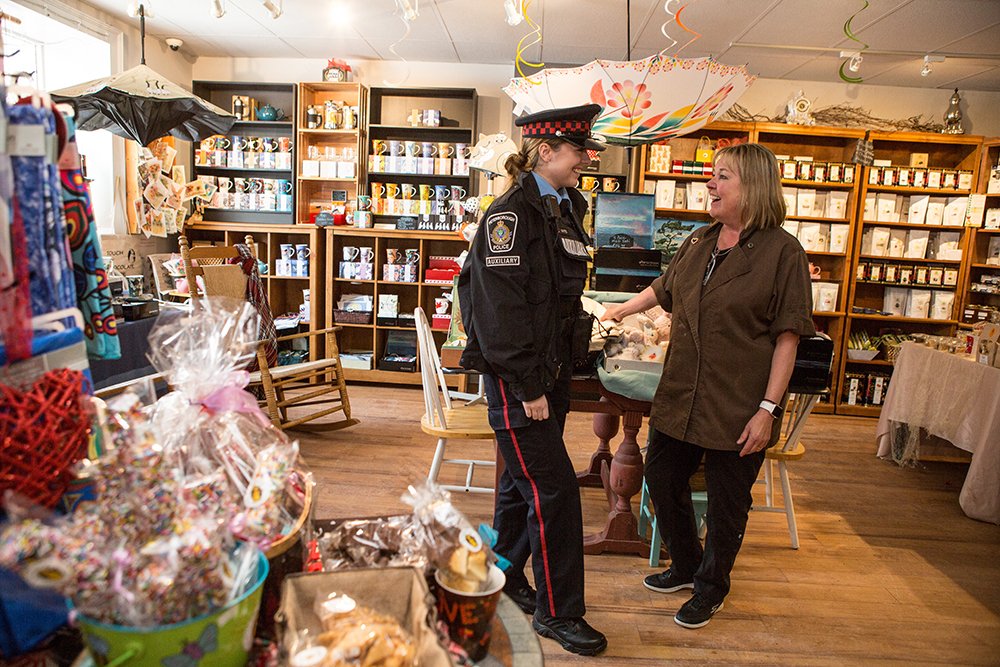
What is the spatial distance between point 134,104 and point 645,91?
3.28 meters

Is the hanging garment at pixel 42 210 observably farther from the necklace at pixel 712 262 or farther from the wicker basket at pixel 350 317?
the wicker basket at pixel 350 317

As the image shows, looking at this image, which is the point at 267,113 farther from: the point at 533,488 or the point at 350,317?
the point at 533,488

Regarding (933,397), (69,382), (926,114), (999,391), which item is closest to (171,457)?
(69,382)

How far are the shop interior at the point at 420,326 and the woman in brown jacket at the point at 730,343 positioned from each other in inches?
8.4

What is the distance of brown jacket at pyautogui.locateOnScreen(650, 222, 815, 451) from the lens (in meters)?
1.93

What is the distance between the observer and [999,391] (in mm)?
3223

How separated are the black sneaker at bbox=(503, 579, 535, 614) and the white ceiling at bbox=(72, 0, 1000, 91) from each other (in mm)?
3301

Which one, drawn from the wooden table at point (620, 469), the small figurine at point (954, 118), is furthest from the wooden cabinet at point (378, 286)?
the small figurine at point (954, 118)

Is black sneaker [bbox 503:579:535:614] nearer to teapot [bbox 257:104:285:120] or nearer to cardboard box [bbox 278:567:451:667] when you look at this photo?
cardboard box [bbox 278:567:451:667]

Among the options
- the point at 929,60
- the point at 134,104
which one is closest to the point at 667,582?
the point at 134,104

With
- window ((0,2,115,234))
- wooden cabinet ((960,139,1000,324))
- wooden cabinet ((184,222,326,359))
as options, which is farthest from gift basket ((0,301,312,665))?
wooden cabinet ((960,139,1000,324))

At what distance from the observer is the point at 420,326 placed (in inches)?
114

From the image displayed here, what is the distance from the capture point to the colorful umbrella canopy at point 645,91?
2.17m

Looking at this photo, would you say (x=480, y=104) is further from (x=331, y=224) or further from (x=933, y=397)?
(x=933, y=397)
